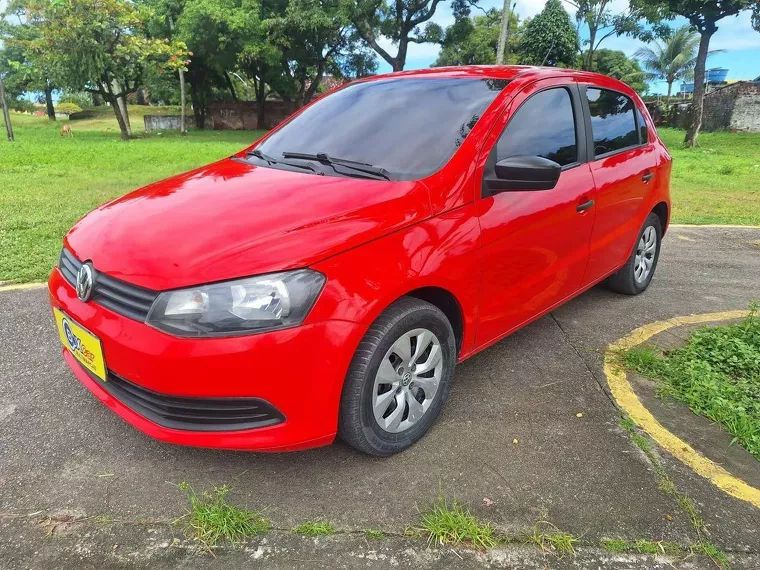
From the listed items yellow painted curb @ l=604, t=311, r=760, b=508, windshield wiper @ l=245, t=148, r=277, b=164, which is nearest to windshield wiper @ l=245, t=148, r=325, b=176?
windshield wiper @ l=245, t=148, r=277, b=164

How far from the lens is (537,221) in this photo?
2.86 meters

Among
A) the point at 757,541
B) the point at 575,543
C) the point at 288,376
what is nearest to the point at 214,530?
the point at 288,376

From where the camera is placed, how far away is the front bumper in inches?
75.5

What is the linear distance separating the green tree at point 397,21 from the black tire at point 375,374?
2298 cm

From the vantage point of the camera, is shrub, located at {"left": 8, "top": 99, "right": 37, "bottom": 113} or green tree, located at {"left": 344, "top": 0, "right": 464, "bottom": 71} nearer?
green tree, located at {"left": 344, "top": 0, "right": 464, "bottom": 71}

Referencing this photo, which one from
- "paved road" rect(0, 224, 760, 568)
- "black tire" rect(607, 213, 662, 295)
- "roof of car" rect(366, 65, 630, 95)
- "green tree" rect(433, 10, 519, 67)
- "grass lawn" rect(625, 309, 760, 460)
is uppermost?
"green tree" rect(433, 10, 519, 67)

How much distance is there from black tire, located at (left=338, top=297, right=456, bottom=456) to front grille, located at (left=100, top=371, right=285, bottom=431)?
0.29 metres

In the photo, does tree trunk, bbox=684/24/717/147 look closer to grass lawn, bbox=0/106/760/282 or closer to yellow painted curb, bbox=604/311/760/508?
grass lawn, bbox=0/106/760/282

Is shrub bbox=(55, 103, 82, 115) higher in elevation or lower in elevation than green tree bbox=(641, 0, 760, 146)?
lower

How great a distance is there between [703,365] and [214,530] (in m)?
2.74

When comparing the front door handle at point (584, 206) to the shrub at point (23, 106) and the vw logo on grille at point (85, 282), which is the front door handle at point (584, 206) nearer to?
the vw logo on grille at point (85, 282)

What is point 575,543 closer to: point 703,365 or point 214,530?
point 214,530

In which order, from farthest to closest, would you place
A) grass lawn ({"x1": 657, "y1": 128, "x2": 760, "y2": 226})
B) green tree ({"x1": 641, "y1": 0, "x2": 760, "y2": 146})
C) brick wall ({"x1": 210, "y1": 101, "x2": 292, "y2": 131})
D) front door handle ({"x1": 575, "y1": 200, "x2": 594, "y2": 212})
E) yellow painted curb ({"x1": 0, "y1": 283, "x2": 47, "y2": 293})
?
brick wall ({"x1": 210, "y1": 101, "x2": 292, "y2": 131})
green tree ({"x1": 641, "y1": 0, "x2": 760, "y2": 146})
grass lawn ({"x1": 657, "y1": 128, "x2": 760, "y2": 226})
yellow painted curb ({"x1": 0, "y1": 283, "x2": 47, "y2": 293})
front door handle ({"x1": 575, "y1": 200, "x2": 594, "y2": 212})

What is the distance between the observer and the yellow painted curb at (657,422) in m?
2.29
